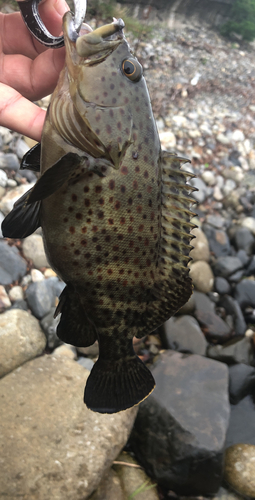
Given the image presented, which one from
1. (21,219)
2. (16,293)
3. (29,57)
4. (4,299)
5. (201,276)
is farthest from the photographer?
(201,276)

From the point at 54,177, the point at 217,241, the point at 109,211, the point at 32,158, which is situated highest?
the point at 54,177

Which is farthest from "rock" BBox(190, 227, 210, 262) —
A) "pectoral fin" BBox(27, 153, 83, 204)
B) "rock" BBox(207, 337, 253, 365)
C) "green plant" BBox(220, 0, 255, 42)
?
"green plant" BBox(220, 0, 255, 42)

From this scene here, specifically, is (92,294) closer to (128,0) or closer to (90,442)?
(90,442)

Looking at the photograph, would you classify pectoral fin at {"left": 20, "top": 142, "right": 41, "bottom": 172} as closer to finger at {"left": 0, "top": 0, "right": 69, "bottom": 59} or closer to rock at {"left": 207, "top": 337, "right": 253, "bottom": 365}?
finger at {"left": 0, "top": 0, "right": 69, "bottom": 59}

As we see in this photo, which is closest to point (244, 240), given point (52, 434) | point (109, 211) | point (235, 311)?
point (235, 311)

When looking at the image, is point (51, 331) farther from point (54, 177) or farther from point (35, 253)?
point (54, 177)

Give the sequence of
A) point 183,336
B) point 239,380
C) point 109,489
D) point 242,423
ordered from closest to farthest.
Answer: point 109,489 → point 242,423 → point 239,380 → point 183,336
